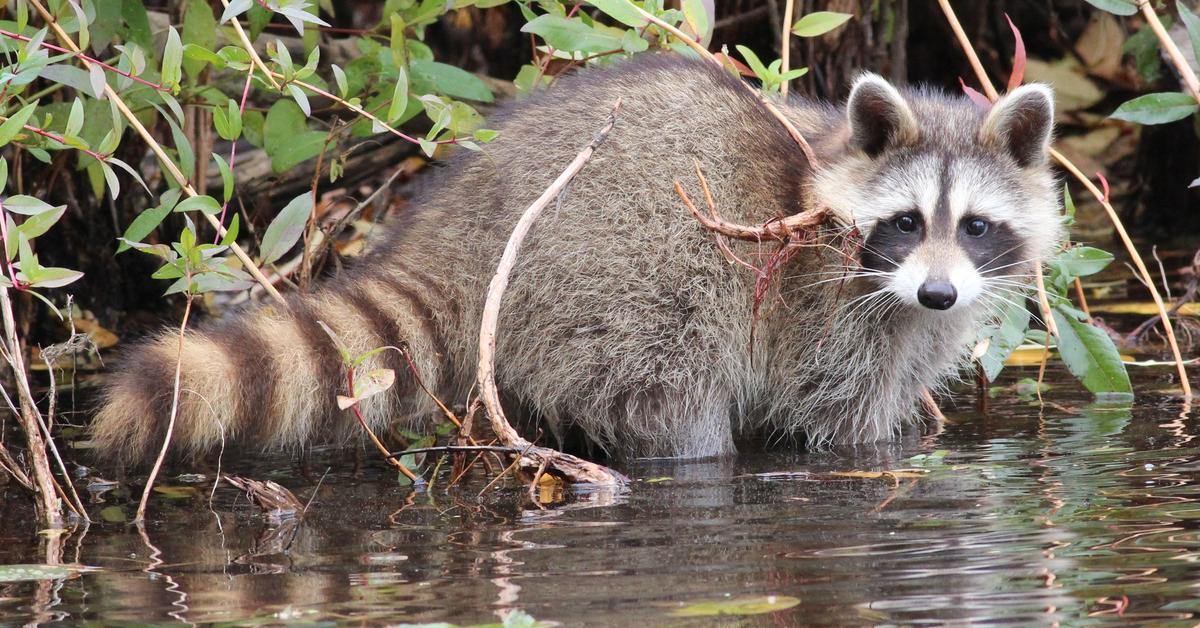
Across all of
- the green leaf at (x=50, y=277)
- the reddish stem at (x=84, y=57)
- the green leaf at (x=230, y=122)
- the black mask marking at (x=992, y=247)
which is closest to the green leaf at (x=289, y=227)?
the green leaf at (x=230, y=122)

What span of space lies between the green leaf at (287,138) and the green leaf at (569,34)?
2.61 feet

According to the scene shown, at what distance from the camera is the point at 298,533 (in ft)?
10.1

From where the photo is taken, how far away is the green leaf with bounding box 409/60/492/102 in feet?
15.0

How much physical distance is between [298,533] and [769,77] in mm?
1970

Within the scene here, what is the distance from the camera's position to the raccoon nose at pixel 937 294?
3.80 m

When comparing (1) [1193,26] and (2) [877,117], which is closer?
(2) [877,117]

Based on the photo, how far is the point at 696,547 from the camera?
282cm

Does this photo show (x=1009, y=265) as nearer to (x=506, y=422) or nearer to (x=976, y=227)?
(x=976, y=227)

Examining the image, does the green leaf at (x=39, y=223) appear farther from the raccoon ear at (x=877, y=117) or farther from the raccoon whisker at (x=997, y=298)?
the raccoon whisker at (x=997, y=298)

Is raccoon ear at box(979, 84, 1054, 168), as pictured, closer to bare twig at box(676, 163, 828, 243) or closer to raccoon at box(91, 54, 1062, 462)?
raccoon at box(91, 54, 1062, 462)

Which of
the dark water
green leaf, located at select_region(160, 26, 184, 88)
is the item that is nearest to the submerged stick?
the dark water

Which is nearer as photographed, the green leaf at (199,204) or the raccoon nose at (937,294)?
the green leaf at (199,204)

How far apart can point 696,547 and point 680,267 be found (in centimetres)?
141

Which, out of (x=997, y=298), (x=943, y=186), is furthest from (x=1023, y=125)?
(x=997, y=298)
